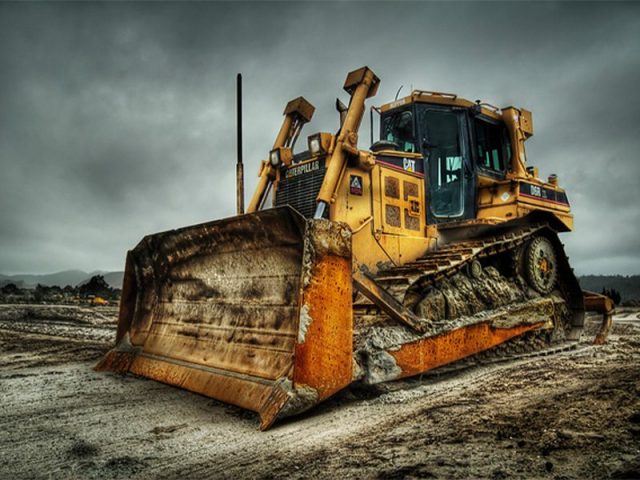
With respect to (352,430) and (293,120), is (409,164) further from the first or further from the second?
(352,430)

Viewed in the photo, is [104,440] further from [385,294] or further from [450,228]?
[450,228]

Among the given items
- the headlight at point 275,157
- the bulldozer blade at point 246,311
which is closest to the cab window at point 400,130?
the headlight at point 275,157

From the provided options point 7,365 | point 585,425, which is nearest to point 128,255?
→ point 7,365

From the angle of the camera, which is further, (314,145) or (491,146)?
(491,146)

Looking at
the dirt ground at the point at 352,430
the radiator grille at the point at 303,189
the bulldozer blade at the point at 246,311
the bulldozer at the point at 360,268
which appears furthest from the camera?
the radiator grille at the point at 303,189

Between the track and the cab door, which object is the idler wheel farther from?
the cab door

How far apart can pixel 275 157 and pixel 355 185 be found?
119 centimetres

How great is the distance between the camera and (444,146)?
19.7ft

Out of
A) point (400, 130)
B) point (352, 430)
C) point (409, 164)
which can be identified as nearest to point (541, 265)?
point (409, 164)

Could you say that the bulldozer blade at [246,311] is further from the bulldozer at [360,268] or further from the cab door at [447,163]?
the cab door at [447,163]

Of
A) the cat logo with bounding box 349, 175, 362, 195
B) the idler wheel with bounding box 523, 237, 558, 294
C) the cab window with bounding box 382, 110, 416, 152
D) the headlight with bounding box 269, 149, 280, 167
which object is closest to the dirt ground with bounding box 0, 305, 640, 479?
the idler wheel with bounding box 523, 237, 558, 294

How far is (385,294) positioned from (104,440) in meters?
2.20

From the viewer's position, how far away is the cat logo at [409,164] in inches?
214

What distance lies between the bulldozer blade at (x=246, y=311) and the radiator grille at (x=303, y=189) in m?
1.36
